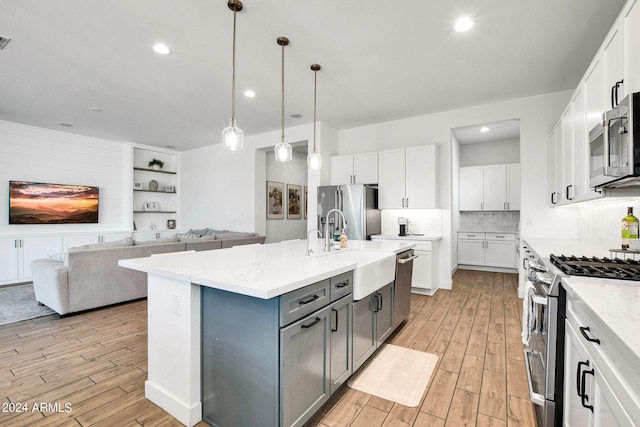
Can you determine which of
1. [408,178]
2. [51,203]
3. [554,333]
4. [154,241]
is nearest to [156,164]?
[51,203]

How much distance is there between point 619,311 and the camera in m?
1.05

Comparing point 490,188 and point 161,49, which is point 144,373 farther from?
point 490,188

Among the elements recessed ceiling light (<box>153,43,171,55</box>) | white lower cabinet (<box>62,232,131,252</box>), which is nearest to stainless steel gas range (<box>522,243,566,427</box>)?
recessed ceiling light (<box>153,43,171,55</box>)

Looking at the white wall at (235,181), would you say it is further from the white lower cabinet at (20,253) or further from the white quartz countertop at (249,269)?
the white quartz countertop at (249,269)

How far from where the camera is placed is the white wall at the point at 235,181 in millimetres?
5668

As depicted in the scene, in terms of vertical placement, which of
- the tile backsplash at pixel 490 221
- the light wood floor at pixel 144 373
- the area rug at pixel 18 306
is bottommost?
the light wood floor at pixel 144 373

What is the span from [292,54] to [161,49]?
1297 mm

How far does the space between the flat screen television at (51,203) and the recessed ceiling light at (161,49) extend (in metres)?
4.54

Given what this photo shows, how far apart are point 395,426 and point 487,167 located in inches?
233

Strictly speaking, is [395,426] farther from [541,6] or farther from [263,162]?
[263,162]

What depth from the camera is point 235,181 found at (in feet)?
22.2

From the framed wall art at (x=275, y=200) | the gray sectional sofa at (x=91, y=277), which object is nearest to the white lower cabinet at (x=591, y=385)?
the gray sectional sofa at (x=91, y=277)

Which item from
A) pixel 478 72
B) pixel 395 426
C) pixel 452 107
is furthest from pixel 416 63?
pixel 395 426

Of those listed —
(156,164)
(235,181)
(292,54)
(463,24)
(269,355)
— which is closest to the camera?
(269,355)
